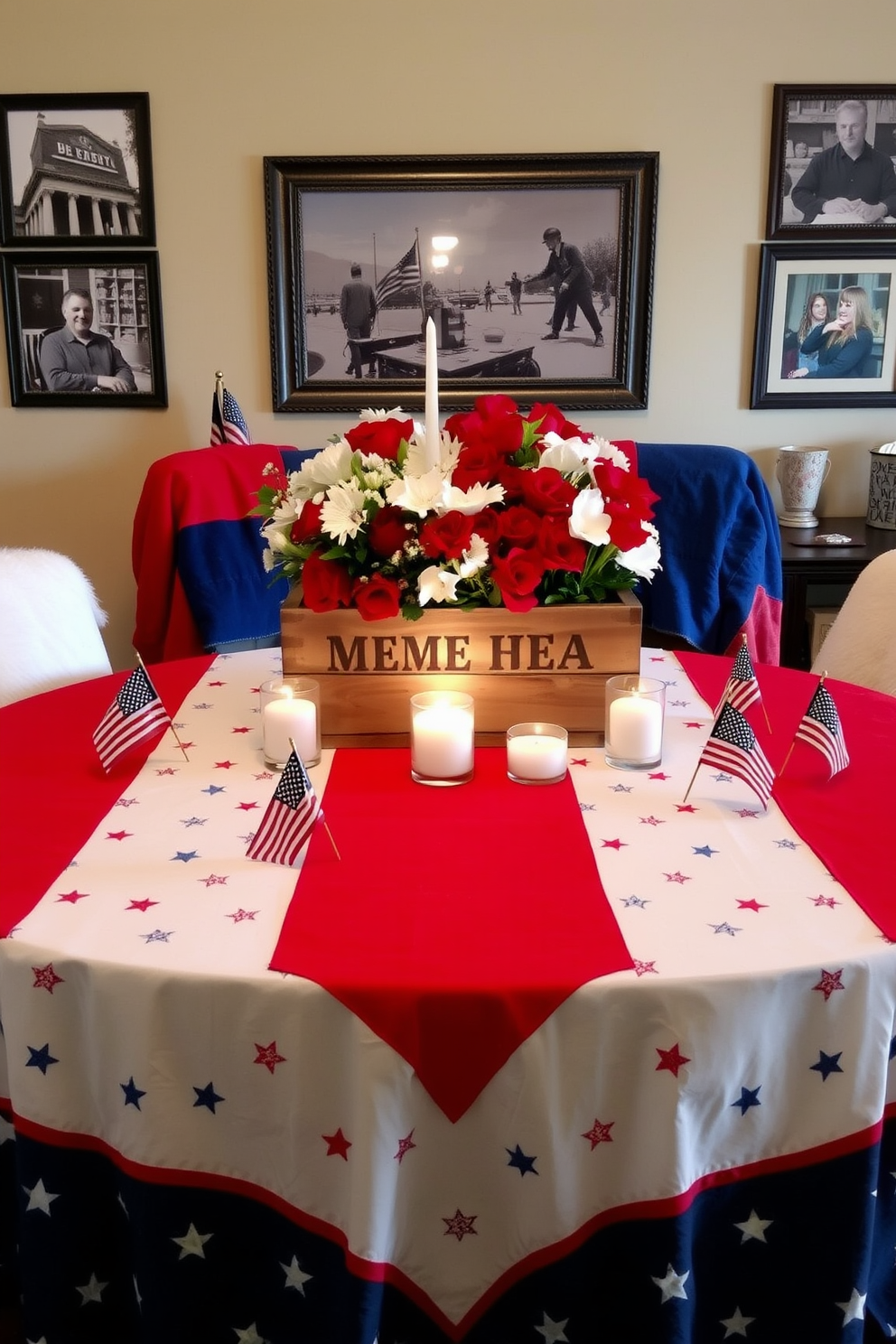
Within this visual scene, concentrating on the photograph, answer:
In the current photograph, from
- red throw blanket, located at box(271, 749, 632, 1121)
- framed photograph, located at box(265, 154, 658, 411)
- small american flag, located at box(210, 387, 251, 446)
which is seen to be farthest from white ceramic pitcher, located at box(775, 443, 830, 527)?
red throw blanket, located at box(271, 749, 632, 1121)

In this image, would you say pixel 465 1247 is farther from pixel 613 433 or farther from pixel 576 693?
pixel 613 433

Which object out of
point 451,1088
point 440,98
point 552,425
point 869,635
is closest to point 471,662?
point 552,425

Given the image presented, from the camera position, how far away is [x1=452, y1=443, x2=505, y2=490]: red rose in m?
1.39

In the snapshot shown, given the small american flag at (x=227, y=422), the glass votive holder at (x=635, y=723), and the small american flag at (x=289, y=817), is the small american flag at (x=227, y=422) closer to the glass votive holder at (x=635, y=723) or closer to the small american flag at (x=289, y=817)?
the glass votive holder at (x=635, y=723)

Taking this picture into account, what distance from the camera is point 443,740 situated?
135 centimetres

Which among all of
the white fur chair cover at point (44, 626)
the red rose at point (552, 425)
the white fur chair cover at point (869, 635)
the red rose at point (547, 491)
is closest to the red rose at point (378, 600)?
the red rose at point (547, 491)

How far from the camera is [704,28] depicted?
9.71ft

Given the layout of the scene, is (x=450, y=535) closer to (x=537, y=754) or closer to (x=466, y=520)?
(x=466, y=520)

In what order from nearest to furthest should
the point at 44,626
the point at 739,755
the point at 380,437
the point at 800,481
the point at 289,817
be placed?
the point at 289,817, the point at 739,755, the point at 380,437, the point at 44,626, the point at 800,481

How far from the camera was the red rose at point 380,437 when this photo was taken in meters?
1.50

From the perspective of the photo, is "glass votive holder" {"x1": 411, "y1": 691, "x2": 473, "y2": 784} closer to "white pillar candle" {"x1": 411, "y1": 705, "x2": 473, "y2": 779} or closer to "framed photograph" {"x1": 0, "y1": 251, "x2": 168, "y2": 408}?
"white pillar candle" {"x1": 411, "y1": 705, "x2": 473, "y2": 779}

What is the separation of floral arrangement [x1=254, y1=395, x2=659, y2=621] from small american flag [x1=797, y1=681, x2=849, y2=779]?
0.27 metres

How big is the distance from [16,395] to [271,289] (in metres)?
0.82

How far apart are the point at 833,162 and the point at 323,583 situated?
2387 millimetres
